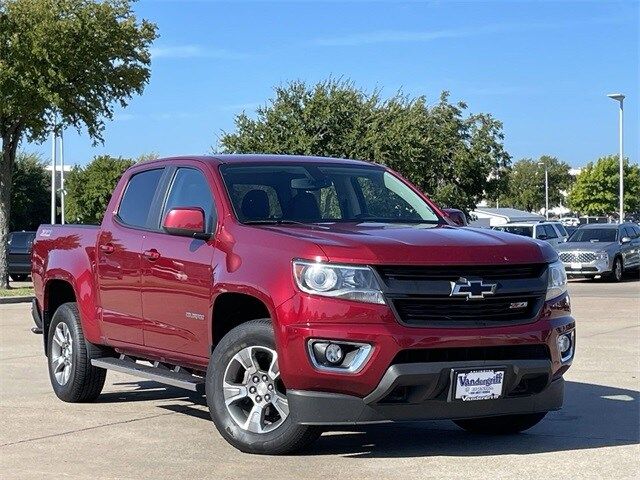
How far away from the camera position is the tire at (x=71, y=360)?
369 inches

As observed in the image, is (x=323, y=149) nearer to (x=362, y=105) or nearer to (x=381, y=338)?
(x=362, y=105)

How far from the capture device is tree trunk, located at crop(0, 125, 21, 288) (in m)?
29.3

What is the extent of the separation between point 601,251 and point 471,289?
88.5 feet

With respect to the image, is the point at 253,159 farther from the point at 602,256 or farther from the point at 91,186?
the point at 91,186

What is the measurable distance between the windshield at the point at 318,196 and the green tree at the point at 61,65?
19939 millimetres

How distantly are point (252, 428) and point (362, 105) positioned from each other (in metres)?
38.7

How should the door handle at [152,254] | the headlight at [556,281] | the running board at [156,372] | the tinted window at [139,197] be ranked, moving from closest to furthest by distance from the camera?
the headlight at [556,281]
the running board at [156,372]
the door handle at [152,254]
the tinted window at [139,197]

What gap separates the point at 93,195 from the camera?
8506 cm

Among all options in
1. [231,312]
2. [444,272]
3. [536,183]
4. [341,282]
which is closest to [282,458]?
[231,312]

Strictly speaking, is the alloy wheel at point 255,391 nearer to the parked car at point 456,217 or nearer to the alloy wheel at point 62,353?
the parked car at point 456,217

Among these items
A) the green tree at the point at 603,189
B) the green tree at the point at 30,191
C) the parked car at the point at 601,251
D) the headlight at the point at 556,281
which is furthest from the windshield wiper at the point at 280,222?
the green tree at the point at 603,189

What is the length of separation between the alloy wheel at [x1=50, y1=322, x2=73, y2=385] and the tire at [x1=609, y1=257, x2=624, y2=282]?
25385 millimetres

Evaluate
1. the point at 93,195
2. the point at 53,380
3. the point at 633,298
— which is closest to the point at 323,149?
the point at 633,298

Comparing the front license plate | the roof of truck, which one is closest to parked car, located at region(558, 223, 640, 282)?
the roof of truck
